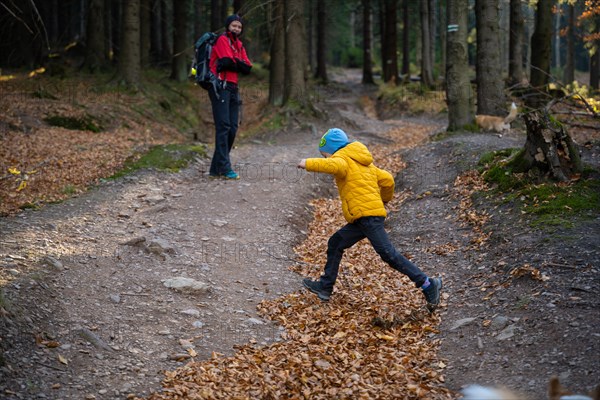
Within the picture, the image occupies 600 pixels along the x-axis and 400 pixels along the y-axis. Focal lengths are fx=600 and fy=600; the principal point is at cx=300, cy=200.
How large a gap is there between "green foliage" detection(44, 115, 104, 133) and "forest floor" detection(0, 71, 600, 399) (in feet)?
17.0

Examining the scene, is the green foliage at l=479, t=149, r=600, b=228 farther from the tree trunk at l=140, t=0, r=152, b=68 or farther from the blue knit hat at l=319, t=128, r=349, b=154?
the tree trunk at l=140, t=0, r=152, b=68

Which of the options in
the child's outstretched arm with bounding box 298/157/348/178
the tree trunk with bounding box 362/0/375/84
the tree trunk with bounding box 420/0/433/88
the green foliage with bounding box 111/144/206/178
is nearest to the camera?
the child's outstretched arm with bounding box 298/157/348/178

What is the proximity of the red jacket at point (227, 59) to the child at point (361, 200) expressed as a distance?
413cm

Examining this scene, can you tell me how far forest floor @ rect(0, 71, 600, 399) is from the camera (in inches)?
183

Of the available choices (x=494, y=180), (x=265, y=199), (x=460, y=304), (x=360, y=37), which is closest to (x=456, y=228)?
(x=494, y=180)

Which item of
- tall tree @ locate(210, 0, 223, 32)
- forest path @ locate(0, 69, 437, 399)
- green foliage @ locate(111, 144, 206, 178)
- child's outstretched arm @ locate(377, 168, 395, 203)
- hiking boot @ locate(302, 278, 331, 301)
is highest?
tall tree @ locate(210, 0, 223, 32)

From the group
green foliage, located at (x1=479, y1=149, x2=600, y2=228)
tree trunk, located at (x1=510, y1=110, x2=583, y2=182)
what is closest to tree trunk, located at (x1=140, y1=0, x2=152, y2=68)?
green foliage, located at (x1=479, y1=149, x2=600, y2=228)

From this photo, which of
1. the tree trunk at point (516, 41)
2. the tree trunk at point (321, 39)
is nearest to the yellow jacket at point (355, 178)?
the tree trunk at point (516, 41)

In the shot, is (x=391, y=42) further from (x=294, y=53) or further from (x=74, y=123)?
(x=74, y=123)

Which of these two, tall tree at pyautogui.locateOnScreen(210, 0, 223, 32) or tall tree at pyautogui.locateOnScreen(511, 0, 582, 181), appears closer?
tall tree at pyautogui.locateOnScreen(511, 0, 582, 181)

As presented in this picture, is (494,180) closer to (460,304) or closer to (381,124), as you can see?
(460,304)

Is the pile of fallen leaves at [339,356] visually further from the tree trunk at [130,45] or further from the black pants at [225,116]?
the tree trunk at [130,45]

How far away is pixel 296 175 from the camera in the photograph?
1166 centimetres

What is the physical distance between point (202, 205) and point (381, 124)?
1273 cm
